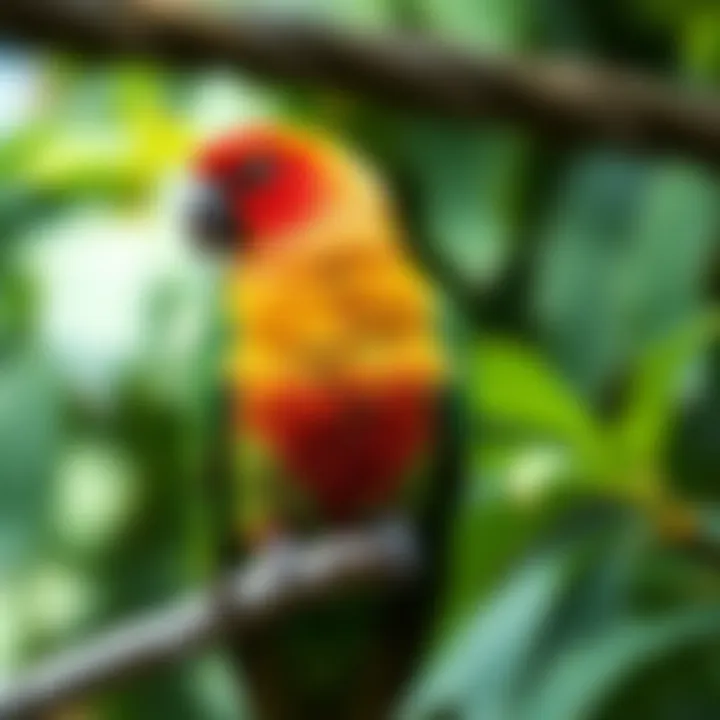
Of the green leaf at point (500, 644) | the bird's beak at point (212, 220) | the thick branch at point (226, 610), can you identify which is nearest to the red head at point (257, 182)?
the bird's beak at point (212, 220)

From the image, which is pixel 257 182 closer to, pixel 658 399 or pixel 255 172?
pixel 255 172

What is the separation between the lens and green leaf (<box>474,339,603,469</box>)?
0.56m

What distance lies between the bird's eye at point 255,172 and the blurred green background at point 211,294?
0.02 m

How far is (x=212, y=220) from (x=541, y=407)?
240 mm

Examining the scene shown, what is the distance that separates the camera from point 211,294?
2.39 feet

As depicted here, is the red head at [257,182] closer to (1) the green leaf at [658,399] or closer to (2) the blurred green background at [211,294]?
(2) the blurred green background at [211,294]

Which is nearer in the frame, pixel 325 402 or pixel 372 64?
pixel 372 64

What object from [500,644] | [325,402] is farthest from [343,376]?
[500,644]

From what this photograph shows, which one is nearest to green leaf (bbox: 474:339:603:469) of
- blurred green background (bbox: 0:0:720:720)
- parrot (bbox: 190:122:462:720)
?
blurred green background (bbox: 0:0:720:720)

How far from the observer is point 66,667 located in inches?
24.8

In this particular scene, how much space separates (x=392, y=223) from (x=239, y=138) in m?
0.07

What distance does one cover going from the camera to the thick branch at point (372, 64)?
1.49 feet

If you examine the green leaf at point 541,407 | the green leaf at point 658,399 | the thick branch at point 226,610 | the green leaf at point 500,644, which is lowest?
the green leaf at point 500,644

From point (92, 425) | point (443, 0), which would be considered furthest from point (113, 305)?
point (443, 0)
